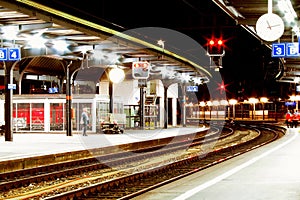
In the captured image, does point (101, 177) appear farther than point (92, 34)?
No

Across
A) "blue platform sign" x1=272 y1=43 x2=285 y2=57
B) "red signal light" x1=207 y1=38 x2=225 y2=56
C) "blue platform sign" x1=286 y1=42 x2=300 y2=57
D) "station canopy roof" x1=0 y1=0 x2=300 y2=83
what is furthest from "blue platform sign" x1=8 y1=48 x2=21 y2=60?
Result: "blue platform sign" x1=286 y1=42 x2=300 y2=57

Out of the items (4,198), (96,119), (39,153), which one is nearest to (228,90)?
(96,119)

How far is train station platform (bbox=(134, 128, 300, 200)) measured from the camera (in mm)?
8523

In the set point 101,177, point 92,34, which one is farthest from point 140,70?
point 101,177

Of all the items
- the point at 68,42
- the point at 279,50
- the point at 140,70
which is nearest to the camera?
the point at 279,50

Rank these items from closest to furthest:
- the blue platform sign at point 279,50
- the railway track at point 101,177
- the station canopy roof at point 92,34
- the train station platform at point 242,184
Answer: the train station platform at point 242,184
the railway track at point 101,177
the station canopy roof at point 92,34
the blue platform sign at point 279,50

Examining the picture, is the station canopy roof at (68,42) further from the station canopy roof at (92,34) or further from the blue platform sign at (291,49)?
the blue platform sign at (291,49)

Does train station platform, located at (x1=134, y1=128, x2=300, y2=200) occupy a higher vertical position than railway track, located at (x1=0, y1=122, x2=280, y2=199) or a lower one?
higher

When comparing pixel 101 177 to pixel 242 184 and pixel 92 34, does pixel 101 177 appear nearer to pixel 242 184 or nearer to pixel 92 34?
pixel 242 184

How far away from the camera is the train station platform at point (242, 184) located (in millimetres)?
8523

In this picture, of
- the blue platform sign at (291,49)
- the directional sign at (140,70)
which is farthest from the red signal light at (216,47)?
the directional sign at (140,70)

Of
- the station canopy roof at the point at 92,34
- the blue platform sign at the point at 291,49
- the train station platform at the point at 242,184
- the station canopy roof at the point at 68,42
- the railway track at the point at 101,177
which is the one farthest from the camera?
the blue platform sign at the point at 291,49

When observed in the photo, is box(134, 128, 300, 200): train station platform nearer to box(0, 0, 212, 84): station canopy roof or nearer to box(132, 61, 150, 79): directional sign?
box(0, 0, 212, 84): station canopy roof

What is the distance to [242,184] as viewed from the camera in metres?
9.77
